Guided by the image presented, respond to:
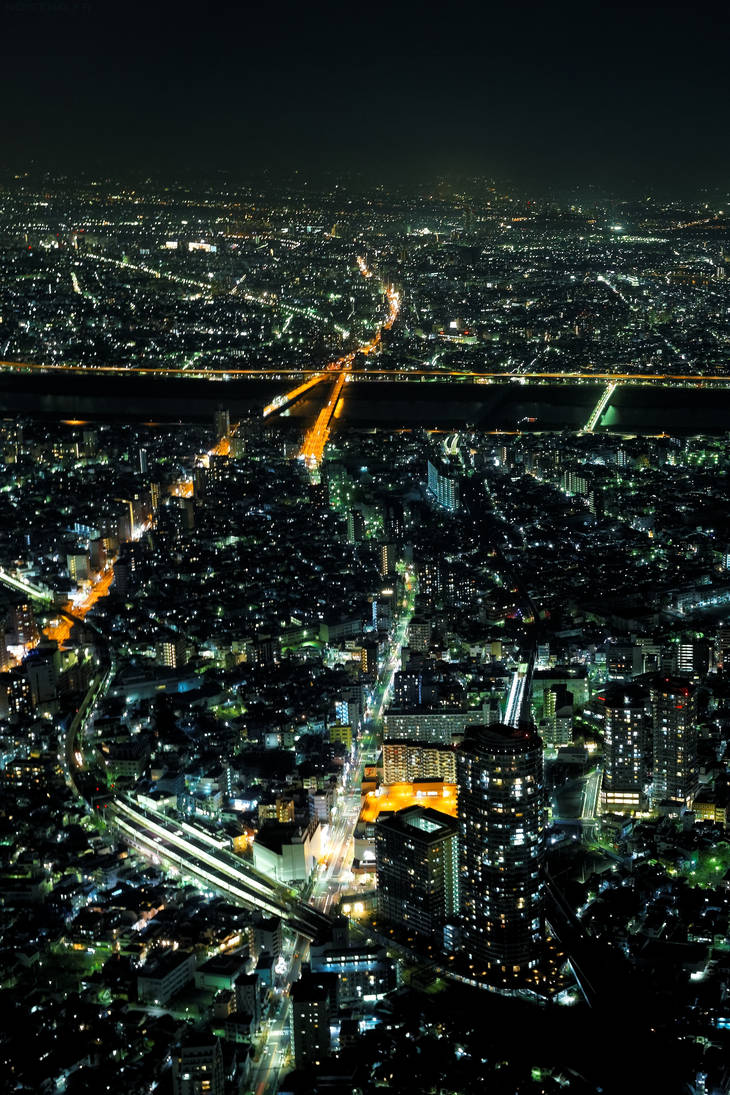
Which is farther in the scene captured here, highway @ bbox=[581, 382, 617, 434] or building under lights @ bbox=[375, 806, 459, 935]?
highway @ bbox=[581, 382, 617, 434]

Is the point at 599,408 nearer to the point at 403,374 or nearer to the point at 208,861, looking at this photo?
the point at 403,374

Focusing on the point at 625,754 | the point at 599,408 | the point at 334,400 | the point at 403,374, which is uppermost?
the point at 403,374

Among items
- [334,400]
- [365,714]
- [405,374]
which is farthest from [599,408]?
[365,714]

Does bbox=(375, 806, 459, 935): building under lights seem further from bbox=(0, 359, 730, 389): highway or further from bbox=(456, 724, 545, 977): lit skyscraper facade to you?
bbox=(0, 359, 730, 389): highway

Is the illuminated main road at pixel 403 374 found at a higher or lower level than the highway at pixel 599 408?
higher

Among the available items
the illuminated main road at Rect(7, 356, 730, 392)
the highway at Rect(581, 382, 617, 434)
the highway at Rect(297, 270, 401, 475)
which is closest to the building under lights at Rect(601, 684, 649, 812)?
the highway at Rect(297, 270, 401, 475)

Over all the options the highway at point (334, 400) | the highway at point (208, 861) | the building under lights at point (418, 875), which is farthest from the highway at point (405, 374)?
the building under lights at point (418, 875)

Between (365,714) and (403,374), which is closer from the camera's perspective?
(365,714)

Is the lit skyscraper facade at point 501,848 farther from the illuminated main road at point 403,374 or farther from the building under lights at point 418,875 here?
the illuminated main road at point 403,374
